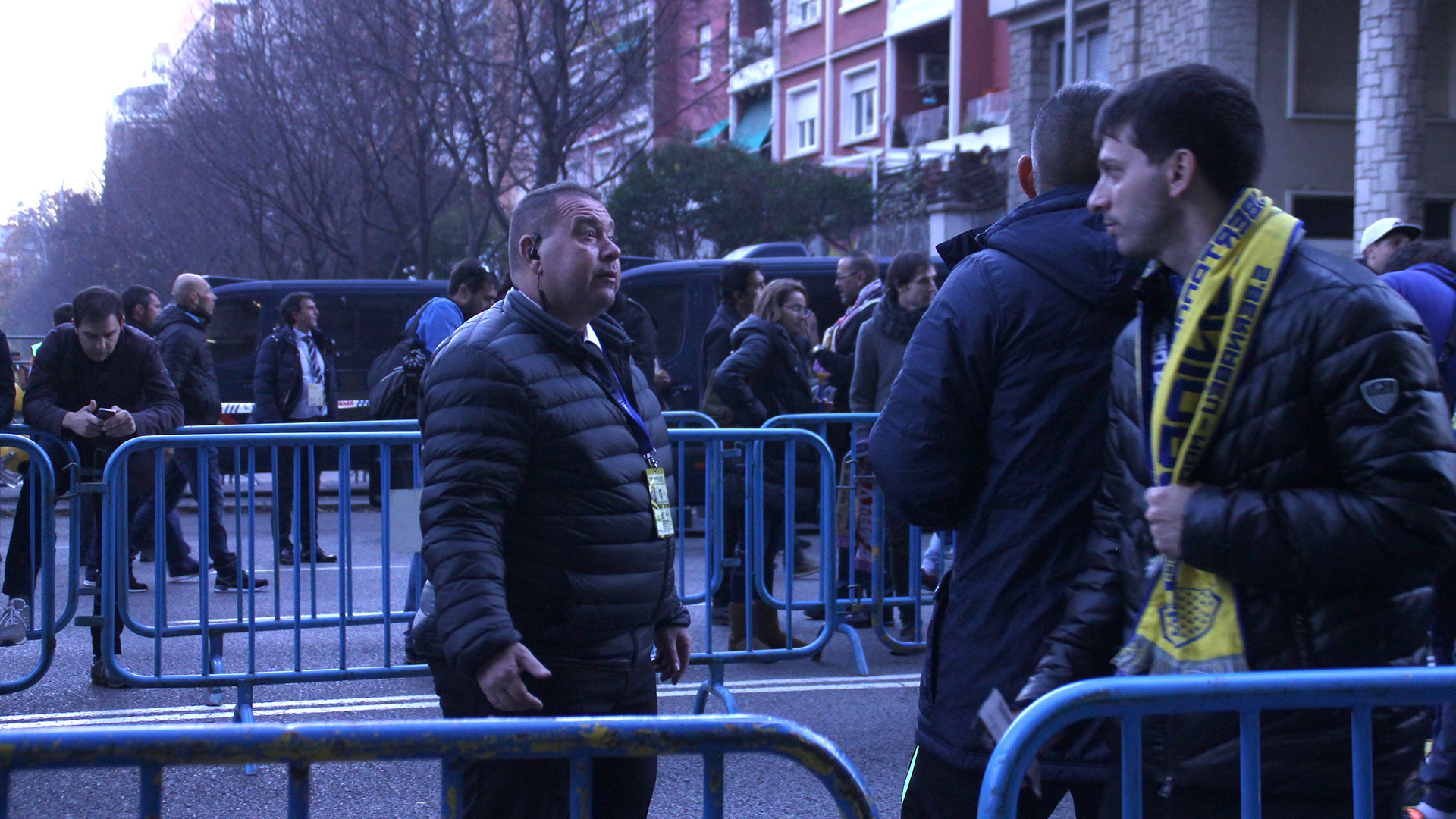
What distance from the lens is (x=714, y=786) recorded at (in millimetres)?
1792

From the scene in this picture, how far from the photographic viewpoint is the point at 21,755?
5.23 feet

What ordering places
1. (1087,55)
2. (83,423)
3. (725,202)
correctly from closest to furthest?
(83,423) < (1087,55) < (725,202)

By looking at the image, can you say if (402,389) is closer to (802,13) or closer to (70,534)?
(70,534)

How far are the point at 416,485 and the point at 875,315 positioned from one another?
8.92ft

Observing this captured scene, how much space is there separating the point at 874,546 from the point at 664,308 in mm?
5284

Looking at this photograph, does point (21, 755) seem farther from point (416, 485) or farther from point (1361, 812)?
point (416, 485)

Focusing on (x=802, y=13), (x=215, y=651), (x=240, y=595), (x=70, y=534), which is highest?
(x=802, y=13)

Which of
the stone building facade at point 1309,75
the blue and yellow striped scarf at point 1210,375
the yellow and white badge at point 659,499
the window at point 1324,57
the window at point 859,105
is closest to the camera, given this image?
the blue and yellow striped scarf at point 1210,375

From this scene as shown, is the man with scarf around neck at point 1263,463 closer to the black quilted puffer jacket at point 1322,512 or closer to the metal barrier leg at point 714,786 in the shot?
the black quilted puffer jacket at point 1322,512

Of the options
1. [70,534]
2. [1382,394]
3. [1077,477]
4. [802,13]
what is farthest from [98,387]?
[802,13]

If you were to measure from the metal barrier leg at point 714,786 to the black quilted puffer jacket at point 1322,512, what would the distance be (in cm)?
64

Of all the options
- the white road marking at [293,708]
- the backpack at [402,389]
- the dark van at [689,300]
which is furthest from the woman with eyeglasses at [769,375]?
the dark van at [689,300]

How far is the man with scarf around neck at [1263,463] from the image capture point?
5.82ft

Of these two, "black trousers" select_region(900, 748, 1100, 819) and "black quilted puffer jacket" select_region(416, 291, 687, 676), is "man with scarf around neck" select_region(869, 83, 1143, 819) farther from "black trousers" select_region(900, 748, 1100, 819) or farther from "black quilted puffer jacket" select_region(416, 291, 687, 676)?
"black quilted puffer jacket" select_region(416, 291, 687, 676)
